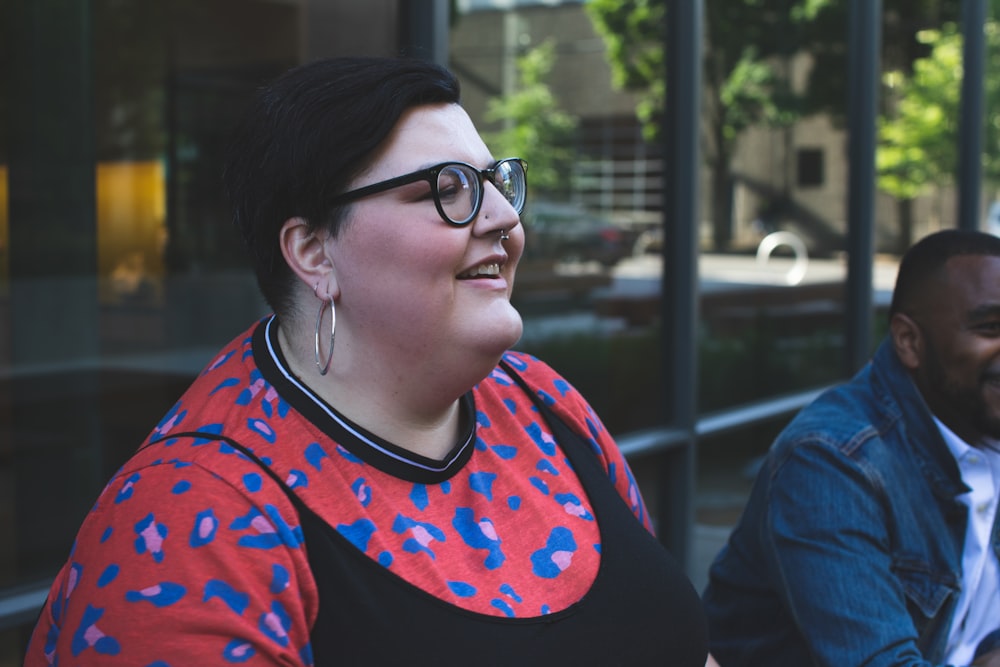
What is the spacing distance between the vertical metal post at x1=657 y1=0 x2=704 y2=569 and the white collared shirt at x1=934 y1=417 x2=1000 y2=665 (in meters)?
2.62

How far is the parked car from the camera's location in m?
4.83

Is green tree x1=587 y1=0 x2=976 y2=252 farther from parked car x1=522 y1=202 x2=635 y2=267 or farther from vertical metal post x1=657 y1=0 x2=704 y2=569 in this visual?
parked car x1=522 y1=202 x2=635 y2=267

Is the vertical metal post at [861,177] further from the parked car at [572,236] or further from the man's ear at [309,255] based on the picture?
the man's ear at [309,255]

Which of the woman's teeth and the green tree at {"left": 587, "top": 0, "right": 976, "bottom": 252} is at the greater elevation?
the green tree at {"left": 587, "top": 0, "right": 976, "bottom": 252}

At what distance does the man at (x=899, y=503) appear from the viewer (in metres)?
2.19

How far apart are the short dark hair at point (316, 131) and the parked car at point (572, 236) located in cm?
307

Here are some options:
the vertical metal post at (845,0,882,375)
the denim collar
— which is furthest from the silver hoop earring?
the vertical metal post at (845,0,882,375)

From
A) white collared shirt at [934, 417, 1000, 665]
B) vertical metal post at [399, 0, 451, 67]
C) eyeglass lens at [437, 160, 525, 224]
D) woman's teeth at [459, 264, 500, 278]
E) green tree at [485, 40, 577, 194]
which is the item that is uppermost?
vertical metal post at [399, 0, 451, 67]

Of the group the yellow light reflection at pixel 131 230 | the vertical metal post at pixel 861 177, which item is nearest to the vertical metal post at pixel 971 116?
the vertical metal post at pixel 861 177

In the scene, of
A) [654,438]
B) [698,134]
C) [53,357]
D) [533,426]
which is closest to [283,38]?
[53,357]

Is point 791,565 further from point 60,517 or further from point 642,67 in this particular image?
point 642,67

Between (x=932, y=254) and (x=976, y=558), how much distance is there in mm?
632

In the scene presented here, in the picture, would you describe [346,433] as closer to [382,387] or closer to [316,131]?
[382,387]

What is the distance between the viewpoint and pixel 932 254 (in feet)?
8.00
